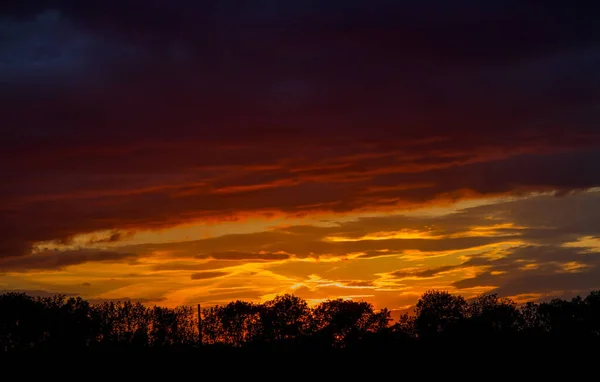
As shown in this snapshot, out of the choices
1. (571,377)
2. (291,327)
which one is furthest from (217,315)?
(571,377)

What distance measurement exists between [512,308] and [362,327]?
28083mm

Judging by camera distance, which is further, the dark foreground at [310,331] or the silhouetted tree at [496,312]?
the silhouetted tree at [496,312]

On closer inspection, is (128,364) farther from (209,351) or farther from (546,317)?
(546,317)

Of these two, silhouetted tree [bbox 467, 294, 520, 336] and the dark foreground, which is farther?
silhouetted tree [bbox 467, 294, 520, 336]

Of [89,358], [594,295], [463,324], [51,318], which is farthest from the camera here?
[594,295]

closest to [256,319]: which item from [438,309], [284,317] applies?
[284,317]

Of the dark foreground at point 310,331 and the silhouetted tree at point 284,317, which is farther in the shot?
the silhouetted tree at point 284,317

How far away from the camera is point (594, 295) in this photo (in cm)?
12688

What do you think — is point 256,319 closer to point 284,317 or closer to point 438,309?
point 284,317

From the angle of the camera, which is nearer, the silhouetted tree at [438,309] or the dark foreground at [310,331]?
the dark foreground at [310,331]

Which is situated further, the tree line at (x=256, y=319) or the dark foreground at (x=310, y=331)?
the tree line at (x=256, y=319)

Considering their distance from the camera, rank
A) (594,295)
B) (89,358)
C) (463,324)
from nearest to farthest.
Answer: (89,358) → (463,324) → (594,295)

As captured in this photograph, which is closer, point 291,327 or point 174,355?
point 174,355

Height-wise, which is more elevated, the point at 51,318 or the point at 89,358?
the point at 51,318
